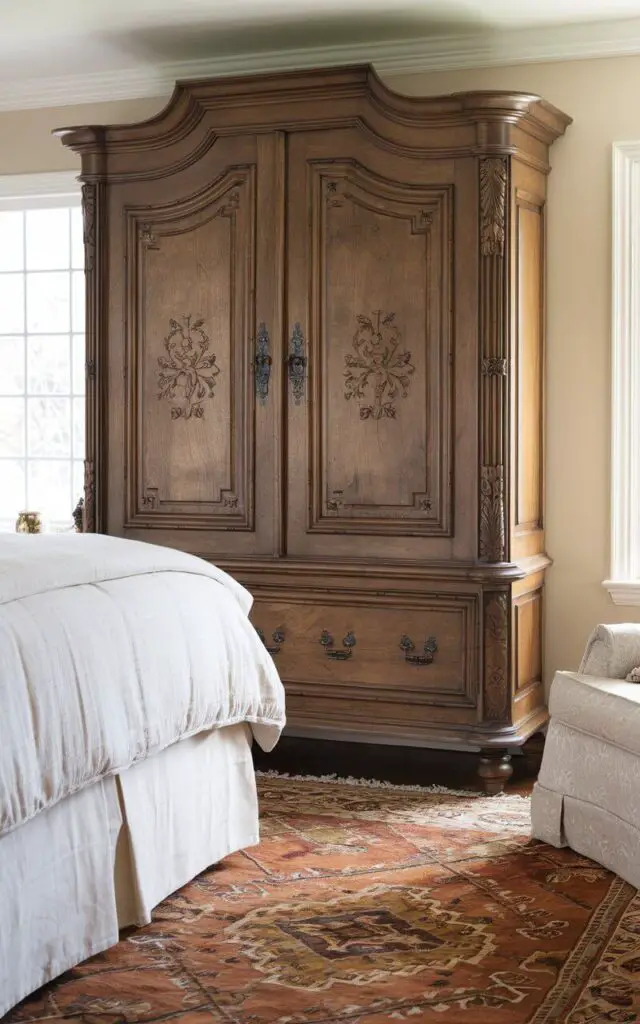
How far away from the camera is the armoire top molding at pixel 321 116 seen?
155 inches

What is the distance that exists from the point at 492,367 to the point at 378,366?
394 mm

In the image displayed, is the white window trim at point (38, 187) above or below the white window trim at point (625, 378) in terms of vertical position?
above

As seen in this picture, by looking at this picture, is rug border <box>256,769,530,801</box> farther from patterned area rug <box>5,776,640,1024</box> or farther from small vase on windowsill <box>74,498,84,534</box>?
small vase on windowsill <box>74,498,84,534</box>

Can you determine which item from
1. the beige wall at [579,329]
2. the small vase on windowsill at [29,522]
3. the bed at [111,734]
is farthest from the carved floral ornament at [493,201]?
the small vase on windowsill at [29,522]

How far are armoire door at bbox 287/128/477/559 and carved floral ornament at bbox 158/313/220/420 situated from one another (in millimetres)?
322

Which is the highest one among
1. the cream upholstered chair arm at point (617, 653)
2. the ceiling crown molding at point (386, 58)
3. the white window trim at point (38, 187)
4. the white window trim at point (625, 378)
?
the ceiling crown molding at point (386, 58)

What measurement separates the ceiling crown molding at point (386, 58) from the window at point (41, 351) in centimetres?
38

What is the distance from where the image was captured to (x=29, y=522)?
4.86m

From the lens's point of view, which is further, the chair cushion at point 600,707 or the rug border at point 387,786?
the rug border at point 387,786

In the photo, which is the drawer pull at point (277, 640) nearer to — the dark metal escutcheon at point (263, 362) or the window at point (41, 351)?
the dark metal escutcheon at point (263, 362)

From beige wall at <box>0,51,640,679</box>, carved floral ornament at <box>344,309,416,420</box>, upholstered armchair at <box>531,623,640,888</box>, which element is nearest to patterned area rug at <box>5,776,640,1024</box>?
upholstered armchair at <box>531,623,640,888</box>

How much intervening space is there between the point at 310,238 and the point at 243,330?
39cm

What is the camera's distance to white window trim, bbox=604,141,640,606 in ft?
14.2

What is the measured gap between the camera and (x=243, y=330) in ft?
14.1
